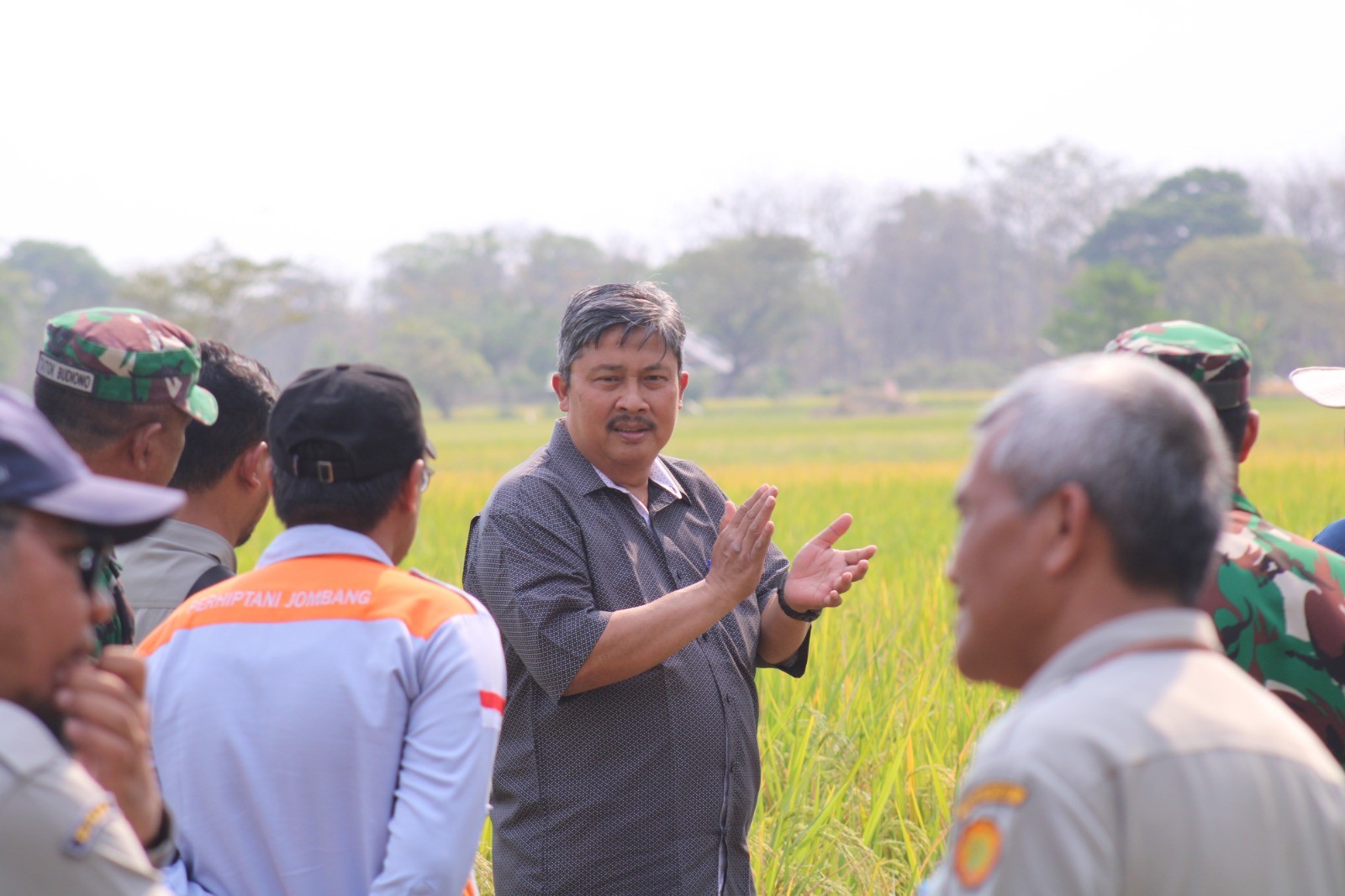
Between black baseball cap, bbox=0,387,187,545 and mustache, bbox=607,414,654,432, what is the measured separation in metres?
1.37

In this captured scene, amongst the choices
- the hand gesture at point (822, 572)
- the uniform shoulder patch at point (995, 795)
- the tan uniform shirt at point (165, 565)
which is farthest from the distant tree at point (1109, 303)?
the uniform shoulder patch at point (995, 795)

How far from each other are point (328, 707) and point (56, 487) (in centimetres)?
55

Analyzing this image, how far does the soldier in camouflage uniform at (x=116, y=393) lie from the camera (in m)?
2.15

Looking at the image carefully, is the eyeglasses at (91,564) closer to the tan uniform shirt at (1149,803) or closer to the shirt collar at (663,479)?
the tan uniform shirt at (1149,803)

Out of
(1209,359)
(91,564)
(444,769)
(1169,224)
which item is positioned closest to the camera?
(91,564)

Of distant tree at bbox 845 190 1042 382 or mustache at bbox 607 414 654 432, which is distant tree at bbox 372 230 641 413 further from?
mustache at bbox 607 414 654 432

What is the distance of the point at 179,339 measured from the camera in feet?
7.38

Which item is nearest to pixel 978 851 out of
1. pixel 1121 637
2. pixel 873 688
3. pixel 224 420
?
pixel 1121 637

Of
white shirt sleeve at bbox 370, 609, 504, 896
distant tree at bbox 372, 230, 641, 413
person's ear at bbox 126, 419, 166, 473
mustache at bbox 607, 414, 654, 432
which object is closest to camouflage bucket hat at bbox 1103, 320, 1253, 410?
mustache at bbox 607, 414, 654, 432

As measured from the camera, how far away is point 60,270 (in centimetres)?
8112

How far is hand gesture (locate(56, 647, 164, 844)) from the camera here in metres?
1.17

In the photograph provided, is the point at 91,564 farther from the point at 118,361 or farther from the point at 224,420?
the point at 224,420

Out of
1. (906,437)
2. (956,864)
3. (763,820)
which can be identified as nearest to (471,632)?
(956,864)

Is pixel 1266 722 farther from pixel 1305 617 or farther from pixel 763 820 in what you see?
pixel 763 820
